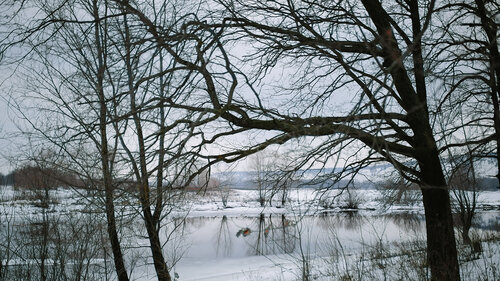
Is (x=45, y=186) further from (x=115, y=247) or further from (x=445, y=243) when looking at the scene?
(x=445, y=243)

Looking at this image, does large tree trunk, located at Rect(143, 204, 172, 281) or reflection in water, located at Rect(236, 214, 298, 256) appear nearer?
reflection in water, located at Rect(236, 214, 298, 256)

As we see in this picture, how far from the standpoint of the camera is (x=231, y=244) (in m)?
19.4

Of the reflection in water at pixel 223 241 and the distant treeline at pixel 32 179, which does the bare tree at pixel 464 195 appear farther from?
the reflection in water at pixel 223 241

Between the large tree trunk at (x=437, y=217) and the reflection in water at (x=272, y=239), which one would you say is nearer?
the reflection in water at (x=272, y=239)

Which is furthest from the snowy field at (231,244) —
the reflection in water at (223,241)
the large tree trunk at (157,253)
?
the large tree trunk at (157,253)

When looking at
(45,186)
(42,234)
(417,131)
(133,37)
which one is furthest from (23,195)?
(417,131)

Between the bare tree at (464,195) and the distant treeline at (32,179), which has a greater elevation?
the distant treeline at (32,179)

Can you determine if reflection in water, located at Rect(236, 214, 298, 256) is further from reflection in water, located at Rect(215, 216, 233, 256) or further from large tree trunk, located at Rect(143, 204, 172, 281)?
large tree trunk, located at Rect(143, 204, 172, 281)

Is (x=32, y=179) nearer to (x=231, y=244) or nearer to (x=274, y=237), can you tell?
(x=274, y=237)

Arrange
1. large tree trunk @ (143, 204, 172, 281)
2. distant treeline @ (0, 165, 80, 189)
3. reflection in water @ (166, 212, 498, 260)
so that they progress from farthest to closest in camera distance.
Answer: reflection in water @ (166, 212, 498, 260)
large tree trunk @ (143, 204, 172, 281)
distant treeline @ (0, 165, 80, 189)

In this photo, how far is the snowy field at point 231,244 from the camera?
17.2 feet

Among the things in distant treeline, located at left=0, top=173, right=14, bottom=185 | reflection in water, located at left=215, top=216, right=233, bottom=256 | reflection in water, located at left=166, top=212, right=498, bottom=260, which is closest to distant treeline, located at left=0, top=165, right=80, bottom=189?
distant treeline, located at left=0, top=173, right=14, bottom=185

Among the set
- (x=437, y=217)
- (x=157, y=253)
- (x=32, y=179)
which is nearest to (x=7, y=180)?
(x=32, y=179)

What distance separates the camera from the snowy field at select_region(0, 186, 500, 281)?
5234 millimetres
